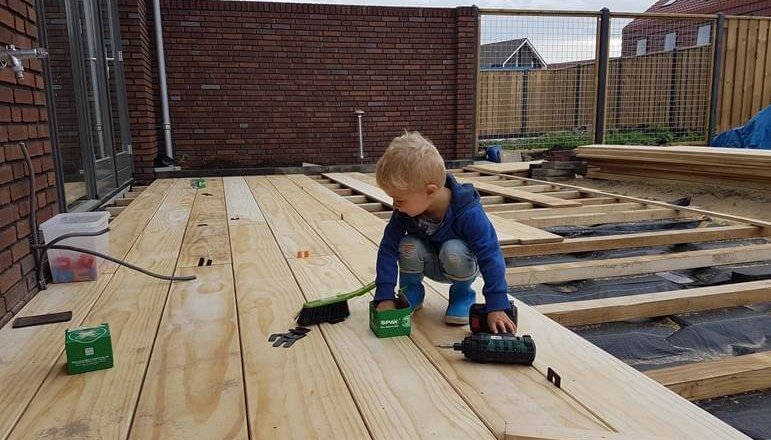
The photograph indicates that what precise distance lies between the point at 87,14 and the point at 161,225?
236 cm

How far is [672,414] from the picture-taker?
1.28 metres

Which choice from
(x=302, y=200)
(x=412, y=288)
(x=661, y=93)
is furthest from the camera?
(x=661, y=93)

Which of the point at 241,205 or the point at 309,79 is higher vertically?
the point at 309,79

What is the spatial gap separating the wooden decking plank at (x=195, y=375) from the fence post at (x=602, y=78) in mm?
8363

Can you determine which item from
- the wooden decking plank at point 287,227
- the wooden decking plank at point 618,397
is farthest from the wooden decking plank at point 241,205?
the wooden decking plank at point 618,397

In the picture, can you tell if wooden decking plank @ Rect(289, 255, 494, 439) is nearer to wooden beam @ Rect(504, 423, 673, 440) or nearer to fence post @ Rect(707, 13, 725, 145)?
wooden beam @ Rect(504, 423, 673, 440)

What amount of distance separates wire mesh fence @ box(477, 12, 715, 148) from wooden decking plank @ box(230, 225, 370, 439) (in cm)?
740

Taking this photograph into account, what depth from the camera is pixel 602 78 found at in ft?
30.0

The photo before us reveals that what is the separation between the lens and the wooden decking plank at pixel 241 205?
3.76 m

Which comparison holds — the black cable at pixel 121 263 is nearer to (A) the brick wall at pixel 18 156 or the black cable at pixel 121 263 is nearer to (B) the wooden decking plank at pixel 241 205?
(A) the brick wall at pixel 18 156

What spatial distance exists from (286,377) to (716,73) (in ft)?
34.6

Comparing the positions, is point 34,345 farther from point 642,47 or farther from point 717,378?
point 642,47

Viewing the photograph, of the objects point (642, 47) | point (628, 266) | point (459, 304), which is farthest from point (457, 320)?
point (642, 47)

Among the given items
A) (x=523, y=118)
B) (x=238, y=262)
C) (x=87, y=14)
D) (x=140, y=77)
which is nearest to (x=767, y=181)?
(x=523, y=118)
